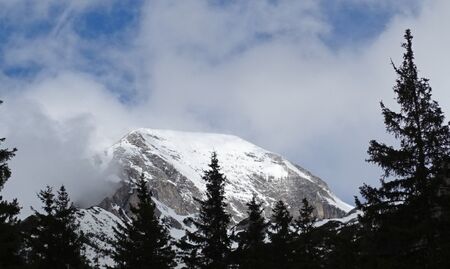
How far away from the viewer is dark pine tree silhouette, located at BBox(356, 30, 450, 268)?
19.3m

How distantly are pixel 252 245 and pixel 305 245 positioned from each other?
460cm

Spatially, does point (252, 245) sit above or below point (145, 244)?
above

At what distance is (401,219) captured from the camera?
19.9 meters

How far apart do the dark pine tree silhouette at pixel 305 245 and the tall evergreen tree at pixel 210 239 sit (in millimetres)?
4432

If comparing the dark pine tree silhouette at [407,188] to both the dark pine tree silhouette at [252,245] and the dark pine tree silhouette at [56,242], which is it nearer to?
the dark pine tree silhouette at [252,245]

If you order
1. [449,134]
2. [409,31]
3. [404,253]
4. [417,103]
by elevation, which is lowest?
[404,253]

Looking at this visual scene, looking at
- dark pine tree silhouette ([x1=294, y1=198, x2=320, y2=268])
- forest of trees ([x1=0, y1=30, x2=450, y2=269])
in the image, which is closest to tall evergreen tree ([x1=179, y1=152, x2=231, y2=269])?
forest of trees ([x1=0, y1=30, x2=450, y2=269])

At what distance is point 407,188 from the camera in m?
20.3

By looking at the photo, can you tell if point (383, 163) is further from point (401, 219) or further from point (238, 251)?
point (238, 251)

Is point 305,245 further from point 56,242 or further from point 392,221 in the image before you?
point 392,221

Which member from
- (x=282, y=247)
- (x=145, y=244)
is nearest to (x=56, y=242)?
(x=145, y=244)

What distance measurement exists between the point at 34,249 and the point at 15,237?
28.2 feet

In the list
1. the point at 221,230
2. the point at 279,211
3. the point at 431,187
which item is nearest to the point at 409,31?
the point at 431,187

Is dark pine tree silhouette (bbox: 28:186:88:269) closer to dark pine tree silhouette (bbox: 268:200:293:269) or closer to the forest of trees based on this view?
the forest of trees
